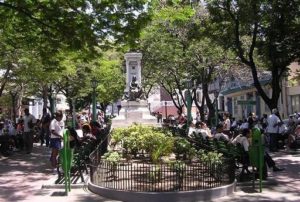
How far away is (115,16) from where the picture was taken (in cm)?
1523

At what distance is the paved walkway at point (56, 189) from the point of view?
34.9 ft

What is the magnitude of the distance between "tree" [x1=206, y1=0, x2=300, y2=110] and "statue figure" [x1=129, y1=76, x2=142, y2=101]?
778 cm

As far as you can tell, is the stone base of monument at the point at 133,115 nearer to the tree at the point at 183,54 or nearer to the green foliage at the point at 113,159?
the tree at the point at 183,54

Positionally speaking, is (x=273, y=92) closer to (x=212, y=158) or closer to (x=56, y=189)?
(x=212, y=158)

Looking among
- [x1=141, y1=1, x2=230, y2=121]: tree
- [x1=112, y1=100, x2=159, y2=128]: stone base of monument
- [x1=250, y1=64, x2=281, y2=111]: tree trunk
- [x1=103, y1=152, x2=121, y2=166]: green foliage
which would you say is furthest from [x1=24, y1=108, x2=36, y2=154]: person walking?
[x1=141, y1=1, x2=230, y2=121]: tree

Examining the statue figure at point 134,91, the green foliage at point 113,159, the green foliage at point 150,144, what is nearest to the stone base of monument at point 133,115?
the statue figure at point 134,91

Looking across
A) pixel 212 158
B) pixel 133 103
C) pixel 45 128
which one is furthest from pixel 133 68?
pixel 212 158

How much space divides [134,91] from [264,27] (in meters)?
9.71

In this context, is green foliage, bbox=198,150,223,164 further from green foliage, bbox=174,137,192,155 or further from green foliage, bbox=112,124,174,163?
green foliage, bbox=174,137,192,155

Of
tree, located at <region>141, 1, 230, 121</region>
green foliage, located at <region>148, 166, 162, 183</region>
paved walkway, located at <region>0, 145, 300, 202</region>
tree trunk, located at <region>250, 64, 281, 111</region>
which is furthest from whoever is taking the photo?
tree, located at <region>141, 1, 230, 121</region>

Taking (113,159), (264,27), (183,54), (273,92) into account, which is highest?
(183,54)

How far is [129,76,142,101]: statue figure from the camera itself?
30.0 metres

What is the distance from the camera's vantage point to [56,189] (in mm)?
11602

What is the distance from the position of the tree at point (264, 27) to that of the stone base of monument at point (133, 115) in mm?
7400
